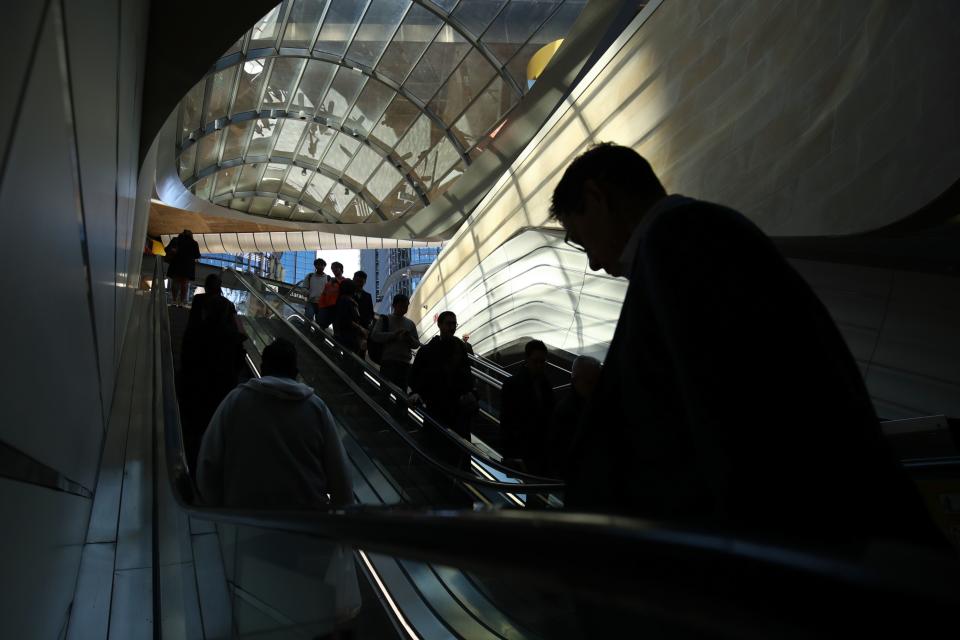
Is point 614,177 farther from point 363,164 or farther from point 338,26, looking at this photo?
point 363,164

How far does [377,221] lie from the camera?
117 ft

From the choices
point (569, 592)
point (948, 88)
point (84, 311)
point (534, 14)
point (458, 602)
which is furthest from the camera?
point (534, 14)

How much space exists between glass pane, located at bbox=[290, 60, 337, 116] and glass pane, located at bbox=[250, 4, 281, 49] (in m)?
2.29

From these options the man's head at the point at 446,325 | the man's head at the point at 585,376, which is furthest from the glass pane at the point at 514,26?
the man's head at the point at 585,376

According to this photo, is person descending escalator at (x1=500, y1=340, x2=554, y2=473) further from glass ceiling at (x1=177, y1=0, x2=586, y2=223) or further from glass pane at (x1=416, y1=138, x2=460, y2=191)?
glass pane at (x1=416, y1=138, x2=460, y2=191)

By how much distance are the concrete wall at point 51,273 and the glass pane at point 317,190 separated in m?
31.0

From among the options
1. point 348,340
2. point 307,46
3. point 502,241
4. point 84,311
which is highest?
point 307,46

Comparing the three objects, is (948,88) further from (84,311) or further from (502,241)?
(502,241)

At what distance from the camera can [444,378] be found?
6.56 metres

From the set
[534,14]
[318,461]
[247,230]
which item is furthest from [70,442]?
[247,230]

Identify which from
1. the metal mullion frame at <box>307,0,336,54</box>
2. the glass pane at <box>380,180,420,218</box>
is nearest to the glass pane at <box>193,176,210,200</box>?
the glass pane at <box>380,180,420,218</box>

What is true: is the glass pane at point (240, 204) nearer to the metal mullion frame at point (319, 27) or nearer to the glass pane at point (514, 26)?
the metal mullion frame at point (319, 27)

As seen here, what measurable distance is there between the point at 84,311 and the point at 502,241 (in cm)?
1498

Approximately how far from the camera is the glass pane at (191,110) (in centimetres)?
2182
